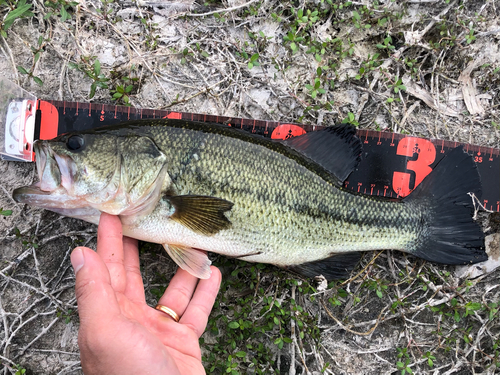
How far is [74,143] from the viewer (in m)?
2.41

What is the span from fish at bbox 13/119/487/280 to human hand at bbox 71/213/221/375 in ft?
0.86

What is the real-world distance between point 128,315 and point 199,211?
0.85m

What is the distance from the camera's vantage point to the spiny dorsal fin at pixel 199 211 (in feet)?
8.14

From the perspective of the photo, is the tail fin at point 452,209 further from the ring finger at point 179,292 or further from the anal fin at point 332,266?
the ring finger at point 179,292

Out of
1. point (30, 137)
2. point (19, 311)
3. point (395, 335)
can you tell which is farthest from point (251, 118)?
point (19, 311)

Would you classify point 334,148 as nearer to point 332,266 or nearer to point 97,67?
point 332,266

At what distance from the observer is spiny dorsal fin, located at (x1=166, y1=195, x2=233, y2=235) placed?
2482mm

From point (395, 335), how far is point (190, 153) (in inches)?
103

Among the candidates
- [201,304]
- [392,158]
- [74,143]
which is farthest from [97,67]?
[392,158]

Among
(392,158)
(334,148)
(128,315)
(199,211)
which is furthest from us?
(392,158)

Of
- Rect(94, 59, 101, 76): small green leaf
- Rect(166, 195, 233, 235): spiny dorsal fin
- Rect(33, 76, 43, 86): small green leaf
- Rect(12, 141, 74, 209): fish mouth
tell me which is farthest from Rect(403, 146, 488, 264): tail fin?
Rect(33, 76, 43, 86): small green leaf

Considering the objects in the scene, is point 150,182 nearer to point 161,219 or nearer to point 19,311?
point 161,219

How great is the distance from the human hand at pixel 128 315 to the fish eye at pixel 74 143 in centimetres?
52

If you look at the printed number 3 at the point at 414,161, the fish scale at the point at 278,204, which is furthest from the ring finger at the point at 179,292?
the printed number 3 at the point at 414,161
